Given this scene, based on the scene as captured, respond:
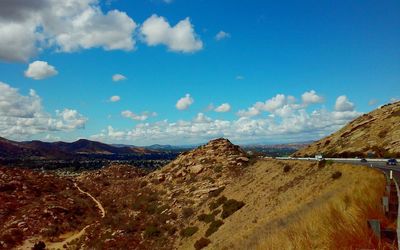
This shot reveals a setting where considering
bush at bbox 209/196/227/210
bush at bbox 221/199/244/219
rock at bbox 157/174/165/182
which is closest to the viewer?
bush at bbox 221/199/244/219

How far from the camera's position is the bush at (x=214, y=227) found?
39.9m

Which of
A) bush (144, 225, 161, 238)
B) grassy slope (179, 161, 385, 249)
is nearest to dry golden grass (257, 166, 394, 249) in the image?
grassy slope (179, 161, 385, 249)

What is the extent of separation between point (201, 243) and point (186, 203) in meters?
17.5

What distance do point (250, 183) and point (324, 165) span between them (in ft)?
42.5

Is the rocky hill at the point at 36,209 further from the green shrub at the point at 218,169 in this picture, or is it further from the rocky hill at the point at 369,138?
the rocky hill at the point at 369,138

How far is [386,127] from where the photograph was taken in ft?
236

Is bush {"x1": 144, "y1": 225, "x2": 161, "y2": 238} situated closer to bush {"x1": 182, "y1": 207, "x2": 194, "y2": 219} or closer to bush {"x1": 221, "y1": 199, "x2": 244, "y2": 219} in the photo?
bush {"x1": 182, "y1": 207, "x2": 194, "y2": 219}

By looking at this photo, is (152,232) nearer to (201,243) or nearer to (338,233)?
(201,243)

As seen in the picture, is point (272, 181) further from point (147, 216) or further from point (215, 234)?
point (147, 216)

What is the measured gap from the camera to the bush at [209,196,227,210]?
48.6 meters

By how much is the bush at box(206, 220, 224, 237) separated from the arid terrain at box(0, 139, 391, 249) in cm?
13

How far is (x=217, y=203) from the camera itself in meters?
49.5

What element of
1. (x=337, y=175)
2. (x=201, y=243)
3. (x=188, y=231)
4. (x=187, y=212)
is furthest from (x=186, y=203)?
(x=337, y=175)

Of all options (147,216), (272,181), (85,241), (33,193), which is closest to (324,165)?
(272,181)
